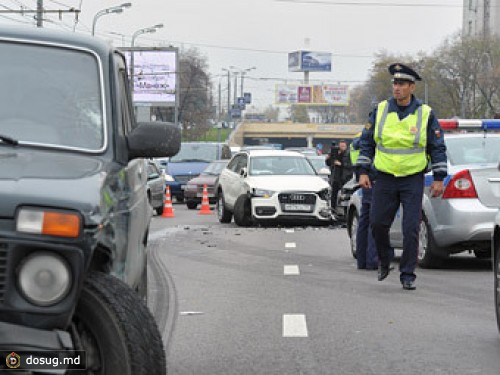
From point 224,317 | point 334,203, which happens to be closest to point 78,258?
point 224,317

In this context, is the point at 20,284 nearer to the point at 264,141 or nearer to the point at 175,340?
the point at 175,340

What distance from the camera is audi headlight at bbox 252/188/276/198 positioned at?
71.3ft

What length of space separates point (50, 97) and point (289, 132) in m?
149

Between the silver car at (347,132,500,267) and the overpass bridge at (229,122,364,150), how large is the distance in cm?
13296

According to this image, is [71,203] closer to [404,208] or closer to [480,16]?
[404,208]

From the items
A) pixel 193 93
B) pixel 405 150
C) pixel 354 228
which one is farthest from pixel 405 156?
pixel 193 93

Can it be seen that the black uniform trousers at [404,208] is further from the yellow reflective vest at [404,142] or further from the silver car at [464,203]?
the silver car at [464,203]

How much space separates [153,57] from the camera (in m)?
75.8

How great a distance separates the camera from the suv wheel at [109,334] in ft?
14.7

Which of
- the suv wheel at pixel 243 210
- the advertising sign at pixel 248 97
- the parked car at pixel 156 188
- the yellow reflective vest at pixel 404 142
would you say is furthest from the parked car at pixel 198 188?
the advertising sign at pixel 248 97

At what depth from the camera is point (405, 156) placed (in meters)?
10.4

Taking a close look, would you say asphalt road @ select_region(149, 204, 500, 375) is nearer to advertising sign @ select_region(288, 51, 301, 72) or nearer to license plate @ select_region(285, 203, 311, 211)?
license plate @ select_region(285, 203, 311, 211)

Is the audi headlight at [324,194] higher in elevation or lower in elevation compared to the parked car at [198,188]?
higher

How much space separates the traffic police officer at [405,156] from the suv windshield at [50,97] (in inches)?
187
